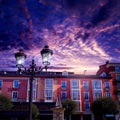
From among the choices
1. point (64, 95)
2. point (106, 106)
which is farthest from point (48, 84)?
point (106, 106)

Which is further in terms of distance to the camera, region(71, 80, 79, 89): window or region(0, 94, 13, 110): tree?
region(71, 80, 79, 89): window

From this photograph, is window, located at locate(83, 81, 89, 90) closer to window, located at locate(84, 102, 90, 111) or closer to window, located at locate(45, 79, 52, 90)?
window, located at locate(84, 102, 90, 111)

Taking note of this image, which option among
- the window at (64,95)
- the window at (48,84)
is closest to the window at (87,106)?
the window at (64,95)

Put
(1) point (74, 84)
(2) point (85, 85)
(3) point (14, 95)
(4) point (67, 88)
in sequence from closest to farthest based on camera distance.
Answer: (3) point (14, 95), (4) point (67, 88), (1) point (74, 84), (2) point (85, 85)

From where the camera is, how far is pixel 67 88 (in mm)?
47969

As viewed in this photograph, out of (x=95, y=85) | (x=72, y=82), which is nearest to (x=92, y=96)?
(x=95, y=85)

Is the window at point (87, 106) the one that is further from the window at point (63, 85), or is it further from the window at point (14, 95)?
the window at point (14, 95)

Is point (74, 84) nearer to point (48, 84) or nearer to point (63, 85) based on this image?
point (63, 85)

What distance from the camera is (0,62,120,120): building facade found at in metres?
46.0

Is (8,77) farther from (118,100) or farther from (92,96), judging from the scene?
(118,100)

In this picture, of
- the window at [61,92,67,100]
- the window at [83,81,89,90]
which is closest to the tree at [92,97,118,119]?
the window at [83,81,89,90]

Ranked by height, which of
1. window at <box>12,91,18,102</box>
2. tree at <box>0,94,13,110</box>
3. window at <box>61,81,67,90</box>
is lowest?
tree at <box>0,94,13,110</box>

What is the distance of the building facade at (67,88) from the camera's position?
46.0 m

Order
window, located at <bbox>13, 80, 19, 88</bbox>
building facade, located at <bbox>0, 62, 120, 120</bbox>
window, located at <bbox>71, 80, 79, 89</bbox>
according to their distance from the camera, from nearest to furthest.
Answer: building facade, located at <bbox>0, 62, 120, 120</bbox>, window, located at <bbox>13, 80, 19, 88</bbox>, window, located at <bbox>71, 80, 79, 89</bbox>
